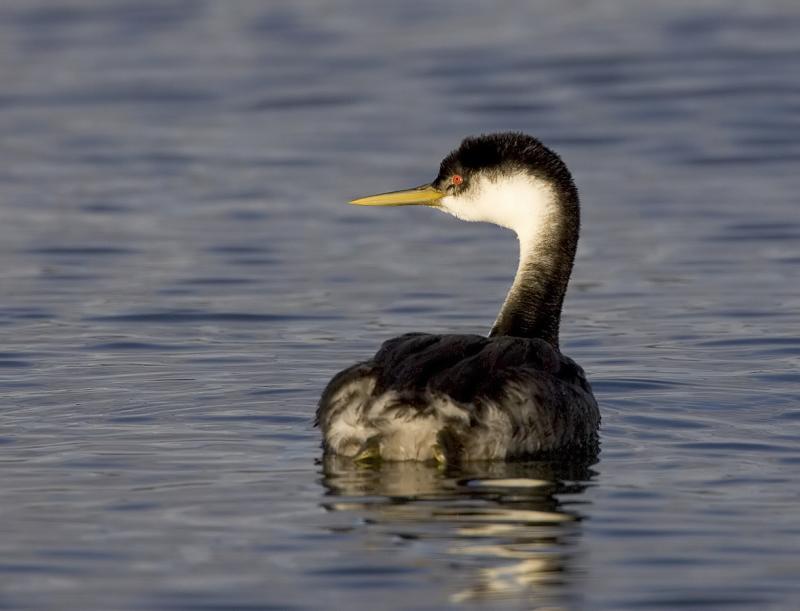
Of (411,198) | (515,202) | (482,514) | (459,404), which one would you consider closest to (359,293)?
(411,198)

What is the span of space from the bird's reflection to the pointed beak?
2423 millimetres

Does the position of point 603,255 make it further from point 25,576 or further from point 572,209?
point 25,576

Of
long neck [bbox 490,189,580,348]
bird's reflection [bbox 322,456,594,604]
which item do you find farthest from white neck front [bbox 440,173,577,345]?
bird's reflection [bbox 322,456,594,604]

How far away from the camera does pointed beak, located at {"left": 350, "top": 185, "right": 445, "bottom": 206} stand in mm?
9992

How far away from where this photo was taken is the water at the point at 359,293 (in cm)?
643

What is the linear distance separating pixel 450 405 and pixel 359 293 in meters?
4.94

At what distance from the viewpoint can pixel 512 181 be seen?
31.2ft

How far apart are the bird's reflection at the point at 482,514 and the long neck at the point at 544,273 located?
146cm

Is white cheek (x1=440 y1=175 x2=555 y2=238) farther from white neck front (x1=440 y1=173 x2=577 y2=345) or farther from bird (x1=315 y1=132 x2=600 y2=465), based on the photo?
bird (x1=315 y1=132 x2=600 y2=465)

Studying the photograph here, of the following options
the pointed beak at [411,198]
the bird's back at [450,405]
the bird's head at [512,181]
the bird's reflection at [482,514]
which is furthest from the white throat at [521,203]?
the bird's reflection at [482,514]

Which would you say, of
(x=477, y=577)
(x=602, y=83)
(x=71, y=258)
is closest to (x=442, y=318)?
(x=71, y=258)

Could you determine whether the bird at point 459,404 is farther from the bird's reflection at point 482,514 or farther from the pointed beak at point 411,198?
the pointed beak at point 411,198

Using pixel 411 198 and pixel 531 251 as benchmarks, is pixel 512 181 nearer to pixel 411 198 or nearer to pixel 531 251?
pixel 531 251

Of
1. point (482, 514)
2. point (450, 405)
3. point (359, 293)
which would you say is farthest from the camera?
point (359, 293)
